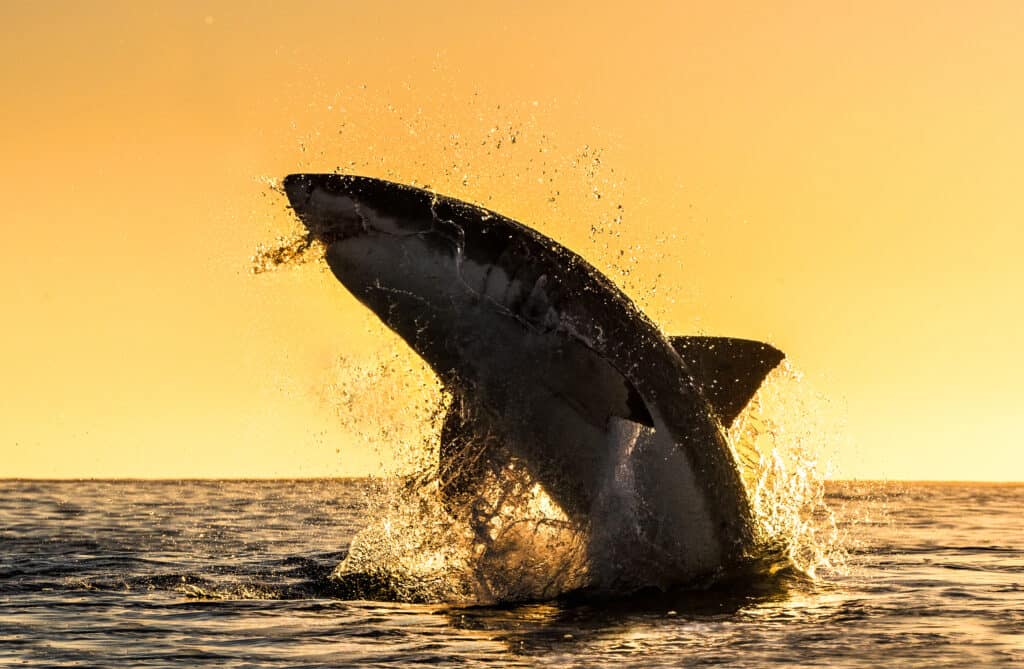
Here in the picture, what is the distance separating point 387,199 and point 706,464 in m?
4.57

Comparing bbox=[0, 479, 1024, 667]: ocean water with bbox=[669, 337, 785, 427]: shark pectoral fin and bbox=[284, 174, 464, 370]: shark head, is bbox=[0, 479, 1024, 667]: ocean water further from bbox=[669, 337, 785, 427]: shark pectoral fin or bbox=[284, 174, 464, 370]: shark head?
bbox=[284, 174, 464, 370]: shark head

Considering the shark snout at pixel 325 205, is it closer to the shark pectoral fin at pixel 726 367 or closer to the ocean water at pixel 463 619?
the ocean water at pixel 463 619

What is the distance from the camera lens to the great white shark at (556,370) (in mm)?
13062

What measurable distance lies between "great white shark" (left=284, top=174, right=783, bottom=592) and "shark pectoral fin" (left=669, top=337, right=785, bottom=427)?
0.50 meters

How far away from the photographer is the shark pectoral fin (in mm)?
15094

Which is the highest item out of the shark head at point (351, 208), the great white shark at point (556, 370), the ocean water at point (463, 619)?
the shark head at point (351, 208)

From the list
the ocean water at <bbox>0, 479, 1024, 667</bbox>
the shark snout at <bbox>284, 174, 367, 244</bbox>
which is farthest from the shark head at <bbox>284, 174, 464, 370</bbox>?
the ocean water at <bbox>0, 479, 1024, 667</bbox>

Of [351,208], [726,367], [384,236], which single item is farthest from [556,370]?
[726,367]

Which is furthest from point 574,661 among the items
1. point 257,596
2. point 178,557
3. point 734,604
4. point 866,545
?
point 866,545

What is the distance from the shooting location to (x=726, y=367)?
50.2 feet

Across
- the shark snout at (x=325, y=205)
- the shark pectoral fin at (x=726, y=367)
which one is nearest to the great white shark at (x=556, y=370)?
the shark snout at (x=325, y=205)

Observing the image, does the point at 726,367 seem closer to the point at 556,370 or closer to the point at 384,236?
the point at 556,370

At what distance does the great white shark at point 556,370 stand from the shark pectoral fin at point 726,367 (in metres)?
0.50

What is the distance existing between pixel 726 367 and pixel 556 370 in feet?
9.52
